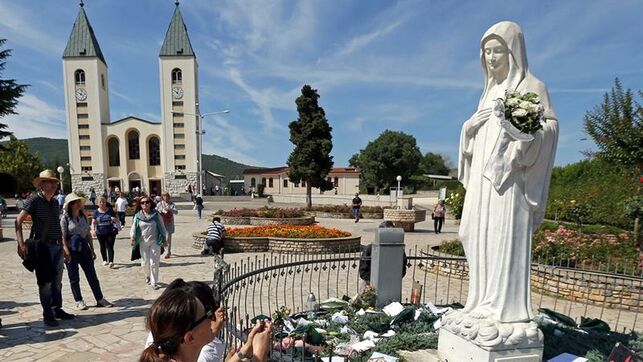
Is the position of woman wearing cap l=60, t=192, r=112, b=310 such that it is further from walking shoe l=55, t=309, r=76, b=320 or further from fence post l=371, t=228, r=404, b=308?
fence post l=371, t=228, r=404, b=308

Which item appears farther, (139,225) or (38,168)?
(38,168)

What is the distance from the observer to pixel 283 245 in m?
11.5

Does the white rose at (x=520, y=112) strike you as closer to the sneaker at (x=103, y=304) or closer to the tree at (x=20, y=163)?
the sneaker at (x=103, y=304)

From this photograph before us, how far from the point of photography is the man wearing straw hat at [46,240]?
4895mm

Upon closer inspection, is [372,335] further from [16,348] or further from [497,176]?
[16,348]

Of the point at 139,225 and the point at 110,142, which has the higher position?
the point at 110,142

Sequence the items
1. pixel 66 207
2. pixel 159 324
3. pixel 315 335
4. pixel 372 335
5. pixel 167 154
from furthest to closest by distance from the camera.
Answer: pixel 167 154 < pixel 66 207 < pixel 372 335 < pixel 315 335 < pixel 159 324

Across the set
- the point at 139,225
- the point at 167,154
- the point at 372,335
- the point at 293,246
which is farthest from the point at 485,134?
the point at 167,154

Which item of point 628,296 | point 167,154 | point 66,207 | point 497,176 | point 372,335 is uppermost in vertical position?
point 167,154

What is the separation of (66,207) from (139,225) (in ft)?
4.81

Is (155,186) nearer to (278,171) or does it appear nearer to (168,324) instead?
(278,171)

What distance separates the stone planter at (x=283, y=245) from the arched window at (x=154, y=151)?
44.1 m

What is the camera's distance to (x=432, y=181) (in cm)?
6150

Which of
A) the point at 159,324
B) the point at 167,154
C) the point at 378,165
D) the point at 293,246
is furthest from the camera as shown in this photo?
the point at 378,165
